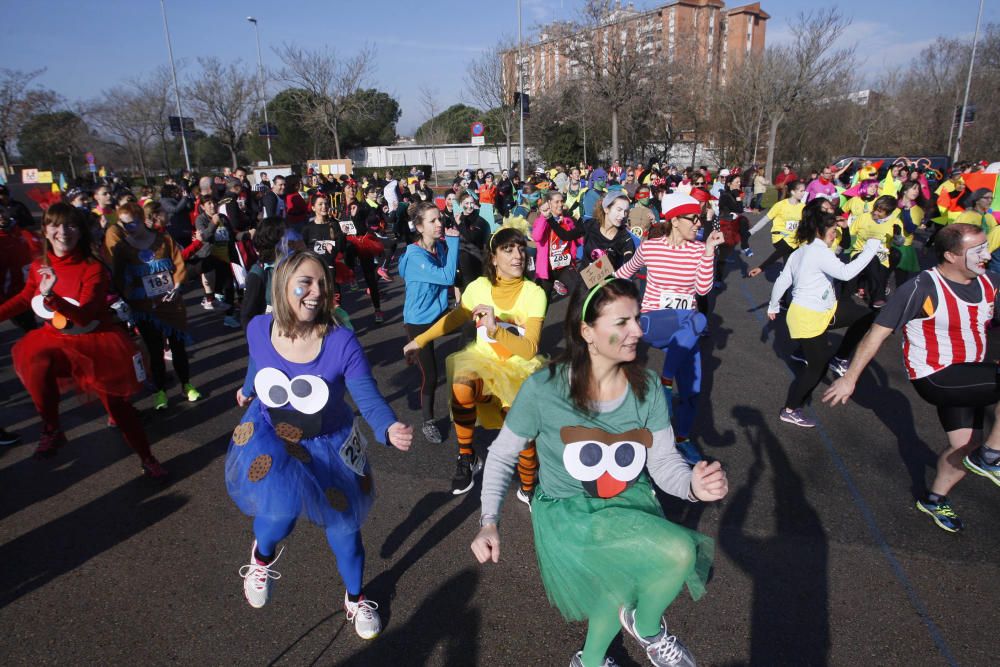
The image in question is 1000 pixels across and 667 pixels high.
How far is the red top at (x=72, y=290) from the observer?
4.16 m

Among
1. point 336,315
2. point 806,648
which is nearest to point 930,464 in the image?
point 806,648

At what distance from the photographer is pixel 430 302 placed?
193 inches

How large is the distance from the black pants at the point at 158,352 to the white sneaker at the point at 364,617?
12.7 feet

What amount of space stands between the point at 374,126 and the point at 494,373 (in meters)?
54.9

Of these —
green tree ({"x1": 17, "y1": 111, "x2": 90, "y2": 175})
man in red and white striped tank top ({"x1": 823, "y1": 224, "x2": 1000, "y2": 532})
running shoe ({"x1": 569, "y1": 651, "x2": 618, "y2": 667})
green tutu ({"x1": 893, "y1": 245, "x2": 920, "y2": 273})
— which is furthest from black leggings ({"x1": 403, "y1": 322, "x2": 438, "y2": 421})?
green tree ({"x1": 17, "y1": 111, "x2": 90, "y2": 175})

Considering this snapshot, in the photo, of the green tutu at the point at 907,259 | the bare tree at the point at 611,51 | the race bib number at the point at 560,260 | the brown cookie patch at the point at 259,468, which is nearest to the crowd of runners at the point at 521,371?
the brown cookie patch at the point at 259,468

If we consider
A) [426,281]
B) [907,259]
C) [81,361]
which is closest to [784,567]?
[426,281]

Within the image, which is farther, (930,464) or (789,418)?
(789,418)

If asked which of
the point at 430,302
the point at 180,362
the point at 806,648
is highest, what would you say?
the point at 430,302

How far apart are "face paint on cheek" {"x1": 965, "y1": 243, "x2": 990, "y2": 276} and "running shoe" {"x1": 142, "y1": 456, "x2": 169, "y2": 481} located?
577 centimetres

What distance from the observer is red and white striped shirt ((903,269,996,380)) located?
348cm

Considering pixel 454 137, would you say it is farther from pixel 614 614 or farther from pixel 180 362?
pixel 614 614

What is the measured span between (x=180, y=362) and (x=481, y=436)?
3334 mm

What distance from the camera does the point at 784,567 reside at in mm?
3428
